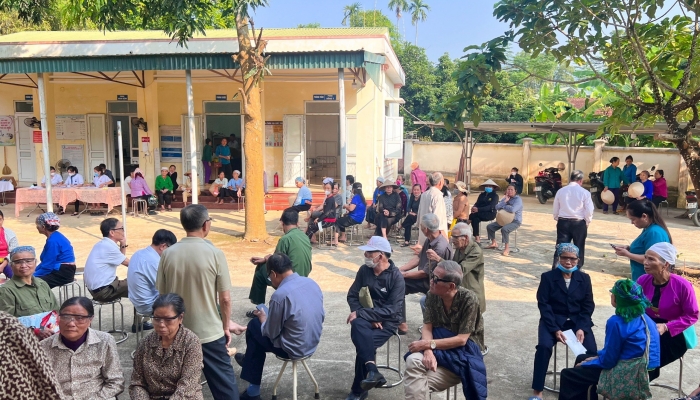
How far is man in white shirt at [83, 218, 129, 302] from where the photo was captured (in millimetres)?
5801

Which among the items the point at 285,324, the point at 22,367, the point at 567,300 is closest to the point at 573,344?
the point at 567,300

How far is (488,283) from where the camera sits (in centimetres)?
848

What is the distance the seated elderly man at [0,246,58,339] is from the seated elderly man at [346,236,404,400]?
8.54 feet

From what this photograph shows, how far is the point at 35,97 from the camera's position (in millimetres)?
16500

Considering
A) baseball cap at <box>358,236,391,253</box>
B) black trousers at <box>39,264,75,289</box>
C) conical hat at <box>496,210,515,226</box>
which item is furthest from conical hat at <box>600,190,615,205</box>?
black trousers at <box>39,264,75,289</box>

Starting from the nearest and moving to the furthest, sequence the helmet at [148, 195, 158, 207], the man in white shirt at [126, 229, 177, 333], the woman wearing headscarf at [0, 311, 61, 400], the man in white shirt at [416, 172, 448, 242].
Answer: the woman wearing headscarf at [0, 311, 61, 400]
the man in white shirt at [126, 229, 177, 333]
the man in white shirt at [416, 172, 448, 242]
the helmet at [148, 195, 158, 207]

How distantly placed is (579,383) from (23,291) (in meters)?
4.41

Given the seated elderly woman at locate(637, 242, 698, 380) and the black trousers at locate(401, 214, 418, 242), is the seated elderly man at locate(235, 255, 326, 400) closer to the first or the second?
the seated elderly woman at locate(637, 242, 698, 380)

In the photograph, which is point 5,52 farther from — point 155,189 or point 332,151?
point 332,151

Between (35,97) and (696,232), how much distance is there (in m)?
17.2

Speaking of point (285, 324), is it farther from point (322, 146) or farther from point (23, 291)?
point (322, 146)

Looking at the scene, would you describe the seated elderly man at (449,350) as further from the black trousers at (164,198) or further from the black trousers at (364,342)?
the black trousers at (164,198)

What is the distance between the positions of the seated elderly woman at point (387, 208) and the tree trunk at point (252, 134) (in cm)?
223

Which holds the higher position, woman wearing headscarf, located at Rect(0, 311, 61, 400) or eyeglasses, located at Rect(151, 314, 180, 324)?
woman wearing headscarf, located at Rect(0, 311, 61, 400)
